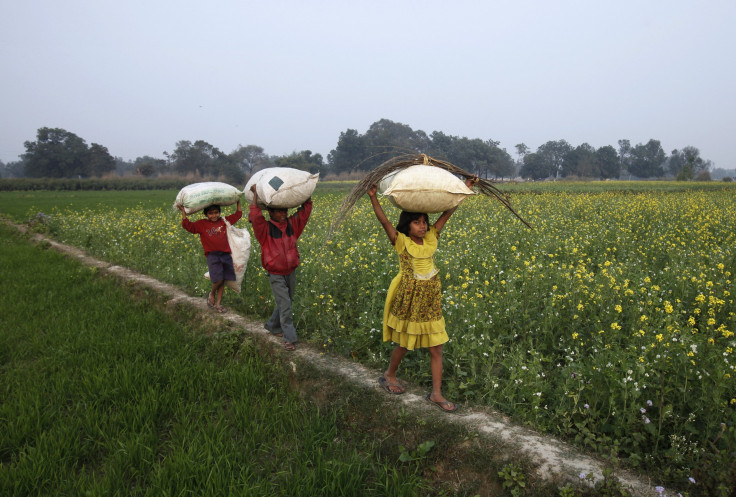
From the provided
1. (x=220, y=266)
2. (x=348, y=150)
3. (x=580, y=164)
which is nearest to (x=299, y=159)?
(x=348, y=150)

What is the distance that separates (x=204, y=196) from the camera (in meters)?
4.61

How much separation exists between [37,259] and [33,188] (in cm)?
4192

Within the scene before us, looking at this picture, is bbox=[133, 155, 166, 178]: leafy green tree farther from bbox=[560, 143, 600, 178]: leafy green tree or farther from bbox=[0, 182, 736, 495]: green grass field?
bbox=[560, 143, 600, 178]: leafy green tree

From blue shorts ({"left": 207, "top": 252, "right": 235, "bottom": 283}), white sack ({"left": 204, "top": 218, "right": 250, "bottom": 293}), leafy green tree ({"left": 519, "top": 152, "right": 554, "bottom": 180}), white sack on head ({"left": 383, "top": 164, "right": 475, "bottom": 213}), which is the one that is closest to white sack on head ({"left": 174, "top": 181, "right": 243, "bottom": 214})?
white sack ({"left": 204, "top": 218, "right": 250, "bottom": 293})

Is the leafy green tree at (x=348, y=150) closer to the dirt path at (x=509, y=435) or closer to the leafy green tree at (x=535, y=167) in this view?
the leafy green tree at (x=535, y=167)

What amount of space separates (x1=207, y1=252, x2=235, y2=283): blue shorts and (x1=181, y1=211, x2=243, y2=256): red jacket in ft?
0.30

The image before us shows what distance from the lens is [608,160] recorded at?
8281cm

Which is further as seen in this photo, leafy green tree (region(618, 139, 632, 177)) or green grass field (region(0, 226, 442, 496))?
leafy green tree (region(618, 139, 632, 177))

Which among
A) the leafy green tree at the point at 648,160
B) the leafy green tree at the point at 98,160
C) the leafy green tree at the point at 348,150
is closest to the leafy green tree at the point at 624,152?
the leafy green tree at the point at 648,160

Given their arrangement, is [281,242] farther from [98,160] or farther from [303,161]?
[98,160]

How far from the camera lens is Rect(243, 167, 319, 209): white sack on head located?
11.7ft

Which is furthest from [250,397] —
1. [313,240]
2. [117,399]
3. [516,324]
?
[313,240]

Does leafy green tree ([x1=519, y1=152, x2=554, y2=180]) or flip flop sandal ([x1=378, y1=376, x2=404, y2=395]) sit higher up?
leafy green tree ([x1=519, y1=152, x2=554, y2=180])

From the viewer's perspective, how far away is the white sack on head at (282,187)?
3.55m
